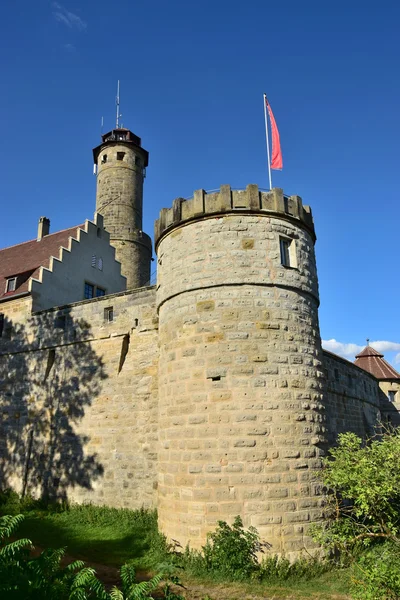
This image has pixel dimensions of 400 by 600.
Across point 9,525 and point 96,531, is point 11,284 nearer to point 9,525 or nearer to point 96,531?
point 96,531

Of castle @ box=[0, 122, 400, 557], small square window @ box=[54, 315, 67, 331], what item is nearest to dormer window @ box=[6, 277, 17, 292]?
castle @ box=[0, 122, 400, 557]

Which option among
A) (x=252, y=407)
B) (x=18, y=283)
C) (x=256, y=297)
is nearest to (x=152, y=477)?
(x=252, y=407)

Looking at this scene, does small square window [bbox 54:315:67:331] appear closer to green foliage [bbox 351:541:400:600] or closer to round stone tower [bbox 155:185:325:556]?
round stone tower [bbox 155:185:325:556]

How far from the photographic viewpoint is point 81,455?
51.8 ft

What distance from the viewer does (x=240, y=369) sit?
1036 cm

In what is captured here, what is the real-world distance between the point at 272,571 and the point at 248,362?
14.0 feet

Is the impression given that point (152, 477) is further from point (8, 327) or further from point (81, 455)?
point (8, 327)

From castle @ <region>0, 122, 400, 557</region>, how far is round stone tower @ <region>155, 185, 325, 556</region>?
0.11ft

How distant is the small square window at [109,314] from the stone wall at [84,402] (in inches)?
1.4

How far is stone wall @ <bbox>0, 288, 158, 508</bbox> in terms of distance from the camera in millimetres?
14820

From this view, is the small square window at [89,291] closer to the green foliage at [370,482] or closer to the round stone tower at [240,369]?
the round stone tower at [240,369]

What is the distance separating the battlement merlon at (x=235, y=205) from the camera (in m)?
11.4

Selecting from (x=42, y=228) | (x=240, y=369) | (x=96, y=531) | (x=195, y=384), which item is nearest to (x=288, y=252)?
(x=240, y=369)

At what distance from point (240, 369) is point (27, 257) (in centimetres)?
1579
